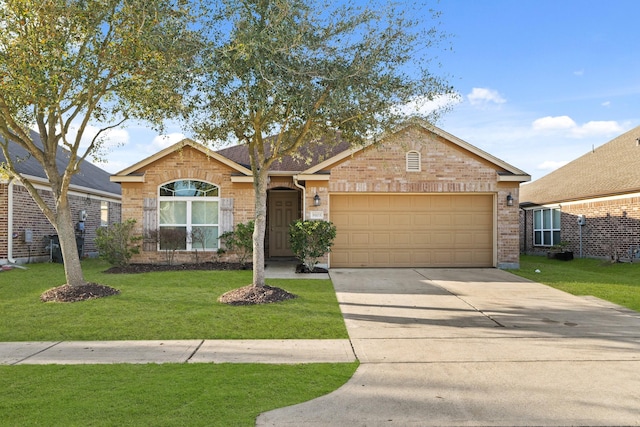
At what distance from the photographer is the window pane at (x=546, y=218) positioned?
2013 cm

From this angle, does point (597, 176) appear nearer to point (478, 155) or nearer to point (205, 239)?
point (478, 155)

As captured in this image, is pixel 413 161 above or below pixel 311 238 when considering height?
above

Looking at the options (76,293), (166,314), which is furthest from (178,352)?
(76,293)

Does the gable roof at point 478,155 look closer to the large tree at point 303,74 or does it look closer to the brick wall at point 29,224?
the large tree at point 303,74

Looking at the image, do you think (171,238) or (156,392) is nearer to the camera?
(156,392)

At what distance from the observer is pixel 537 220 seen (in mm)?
21266

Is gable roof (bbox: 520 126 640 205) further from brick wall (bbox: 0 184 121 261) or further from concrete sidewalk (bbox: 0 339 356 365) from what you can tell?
brick wall (bbox: 0 184 121 261)

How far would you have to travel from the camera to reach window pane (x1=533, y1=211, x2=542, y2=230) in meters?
21.0

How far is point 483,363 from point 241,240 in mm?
9699

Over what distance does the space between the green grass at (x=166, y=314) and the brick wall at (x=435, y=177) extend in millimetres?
4048

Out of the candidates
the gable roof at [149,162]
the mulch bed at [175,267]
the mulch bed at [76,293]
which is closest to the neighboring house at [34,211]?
the gable roof at [149,162]

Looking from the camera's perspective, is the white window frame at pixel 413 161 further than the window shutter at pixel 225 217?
No

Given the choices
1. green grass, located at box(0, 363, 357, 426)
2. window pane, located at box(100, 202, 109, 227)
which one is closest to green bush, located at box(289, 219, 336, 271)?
green grass, located at box(0, 363, 357, 426)

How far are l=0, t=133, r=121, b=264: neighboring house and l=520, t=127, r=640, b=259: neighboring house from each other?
16874mm
